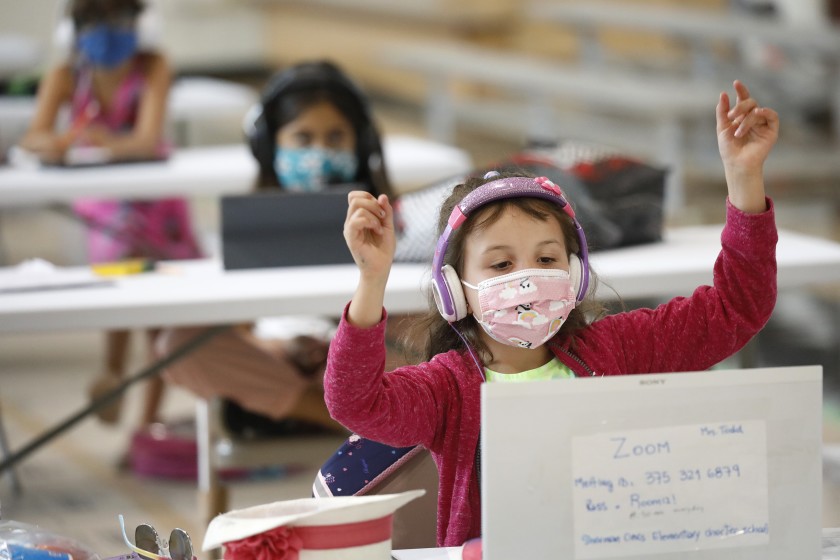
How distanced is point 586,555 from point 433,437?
0.44 metres

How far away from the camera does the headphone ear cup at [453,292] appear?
1761mm

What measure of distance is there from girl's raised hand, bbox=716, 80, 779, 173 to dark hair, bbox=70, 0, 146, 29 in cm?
296

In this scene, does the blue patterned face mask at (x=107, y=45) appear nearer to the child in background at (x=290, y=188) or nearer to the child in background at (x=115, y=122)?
the child in background at (x=115, y=122)

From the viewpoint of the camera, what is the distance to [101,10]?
4332 mm

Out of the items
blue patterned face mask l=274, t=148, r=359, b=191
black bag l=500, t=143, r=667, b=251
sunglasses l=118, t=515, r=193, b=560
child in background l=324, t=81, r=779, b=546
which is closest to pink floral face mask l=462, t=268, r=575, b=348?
child in background l=324, t=81, r=779, b=546

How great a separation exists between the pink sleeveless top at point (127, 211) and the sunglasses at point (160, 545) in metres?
2.92

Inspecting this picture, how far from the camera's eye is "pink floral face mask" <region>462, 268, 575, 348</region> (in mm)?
1728

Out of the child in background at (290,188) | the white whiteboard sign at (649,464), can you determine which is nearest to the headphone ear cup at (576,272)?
the white whiteboard sign at (649,464)

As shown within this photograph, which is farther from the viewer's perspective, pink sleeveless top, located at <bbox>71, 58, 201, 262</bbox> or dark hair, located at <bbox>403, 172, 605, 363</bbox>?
pink sleeveless top, located at <bbox>71, 58, 201, 262</bbox>

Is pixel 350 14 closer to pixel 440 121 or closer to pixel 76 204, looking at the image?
pixel 440 121

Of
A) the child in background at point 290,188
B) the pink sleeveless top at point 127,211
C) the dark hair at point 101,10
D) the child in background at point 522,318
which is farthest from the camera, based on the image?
the pink sleeveless top at point 127,211

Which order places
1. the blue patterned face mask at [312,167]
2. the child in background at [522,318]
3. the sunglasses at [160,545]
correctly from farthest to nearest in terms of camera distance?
the blue patterned face mask at [312,167] < the child in background at [522,318] < the sunglasses at [160,545]

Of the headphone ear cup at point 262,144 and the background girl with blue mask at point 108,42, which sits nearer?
the headphone ear cup at point 262,144

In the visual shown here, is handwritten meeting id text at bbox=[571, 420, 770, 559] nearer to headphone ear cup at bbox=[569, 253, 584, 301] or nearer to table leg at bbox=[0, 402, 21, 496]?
headphone ear cup at bbox=[569, 253, 584, 301]
